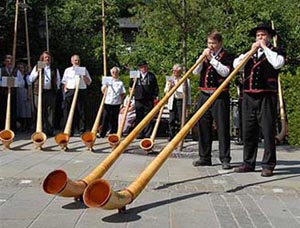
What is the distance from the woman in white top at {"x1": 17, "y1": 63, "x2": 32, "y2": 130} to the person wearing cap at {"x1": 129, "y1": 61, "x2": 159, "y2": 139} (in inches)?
104

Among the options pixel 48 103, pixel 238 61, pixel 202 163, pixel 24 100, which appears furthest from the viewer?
pixel 24 100

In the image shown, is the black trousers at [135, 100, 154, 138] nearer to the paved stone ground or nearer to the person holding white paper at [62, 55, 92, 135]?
the person holding white paper at [62, 55, 92, 135]

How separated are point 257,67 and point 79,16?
19.1m

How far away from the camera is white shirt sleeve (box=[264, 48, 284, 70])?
665 cm

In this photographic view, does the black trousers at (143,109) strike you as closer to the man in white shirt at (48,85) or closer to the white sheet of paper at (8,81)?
the man in white shirt at (48,85)

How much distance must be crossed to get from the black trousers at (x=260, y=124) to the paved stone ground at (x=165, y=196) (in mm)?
250

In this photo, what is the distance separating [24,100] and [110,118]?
2.35 m

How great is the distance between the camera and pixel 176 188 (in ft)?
20.7

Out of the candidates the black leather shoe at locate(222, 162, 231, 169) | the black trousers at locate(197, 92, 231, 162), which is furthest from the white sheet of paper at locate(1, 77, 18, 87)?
the black leather shoe at locate(222, 162, 231, 169)

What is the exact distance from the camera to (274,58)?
262 inches

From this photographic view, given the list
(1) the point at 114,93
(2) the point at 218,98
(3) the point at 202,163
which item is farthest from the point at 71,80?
(2) the point at 218,98

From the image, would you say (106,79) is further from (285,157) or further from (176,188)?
(176,188)

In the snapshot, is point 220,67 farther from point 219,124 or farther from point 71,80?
point 71,80

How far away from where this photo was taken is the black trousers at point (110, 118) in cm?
1157
